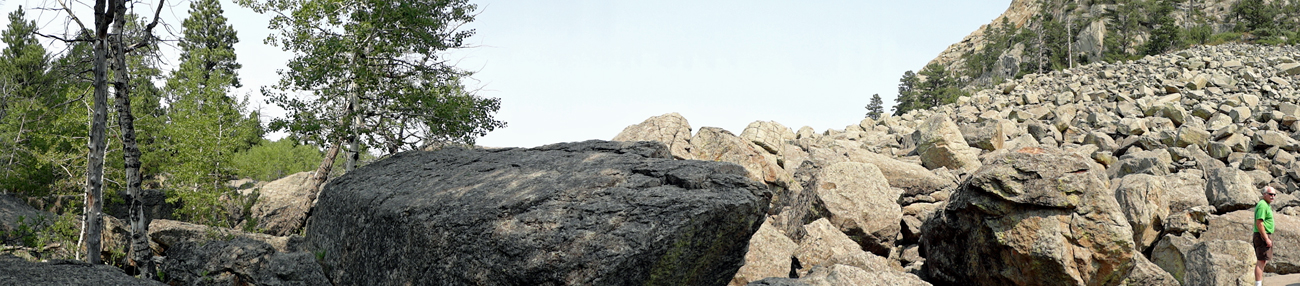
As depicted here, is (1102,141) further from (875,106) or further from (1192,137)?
(875,106)

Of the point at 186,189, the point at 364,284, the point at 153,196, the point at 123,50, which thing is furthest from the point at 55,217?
the point at 364,284

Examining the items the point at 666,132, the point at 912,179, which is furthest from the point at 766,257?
the point at 666,132

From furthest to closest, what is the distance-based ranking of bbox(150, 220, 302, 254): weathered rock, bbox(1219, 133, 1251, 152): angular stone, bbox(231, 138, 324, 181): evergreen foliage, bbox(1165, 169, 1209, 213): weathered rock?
bbox(231, 138, 324, 181): evergreen foliage → bbox(1219, 133, 1251, 152): angular stone → bbox(1165, 169, 1209, 213): weathered rock → bbox(150, 220, 302, 254): weathered rock

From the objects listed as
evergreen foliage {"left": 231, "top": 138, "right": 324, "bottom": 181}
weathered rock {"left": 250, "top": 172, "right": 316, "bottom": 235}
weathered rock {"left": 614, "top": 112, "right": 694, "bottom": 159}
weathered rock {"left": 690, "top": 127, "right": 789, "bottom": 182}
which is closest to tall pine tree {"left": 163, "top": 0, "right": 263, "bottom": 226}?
weathered rock {"left": 250, "top": 172, "right": 316, "bottom": 235}

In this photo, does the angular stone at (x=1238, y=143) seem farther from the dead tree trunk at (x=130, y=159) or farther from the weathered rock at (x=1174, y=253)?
the dead tree trunk at (x=130, y=159)

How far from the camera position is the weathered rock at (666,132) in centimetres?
1948

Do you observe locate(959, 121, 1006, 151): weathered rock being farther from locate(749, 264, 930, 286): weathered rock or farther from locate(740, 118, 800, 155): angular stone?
locate(749, 264, 930, 286): weathered rock

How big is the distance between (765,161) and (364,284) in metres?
10.6

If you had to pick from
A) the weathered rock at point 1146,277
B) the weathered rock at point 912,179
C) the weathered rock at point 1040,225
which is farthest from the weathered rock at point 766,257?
the weathered rock at point 912,179

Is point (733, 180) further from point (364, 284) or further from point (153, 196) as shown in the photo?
point (153, 196)

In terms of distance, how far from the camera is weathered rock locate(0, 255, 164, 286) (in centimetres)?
1003

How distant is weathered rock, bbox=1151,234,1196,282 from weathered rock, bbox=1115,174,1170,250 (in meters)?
0.38

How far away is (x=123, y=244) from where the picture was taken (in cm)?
1583

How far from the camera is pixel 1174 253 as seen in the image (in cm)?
1359
